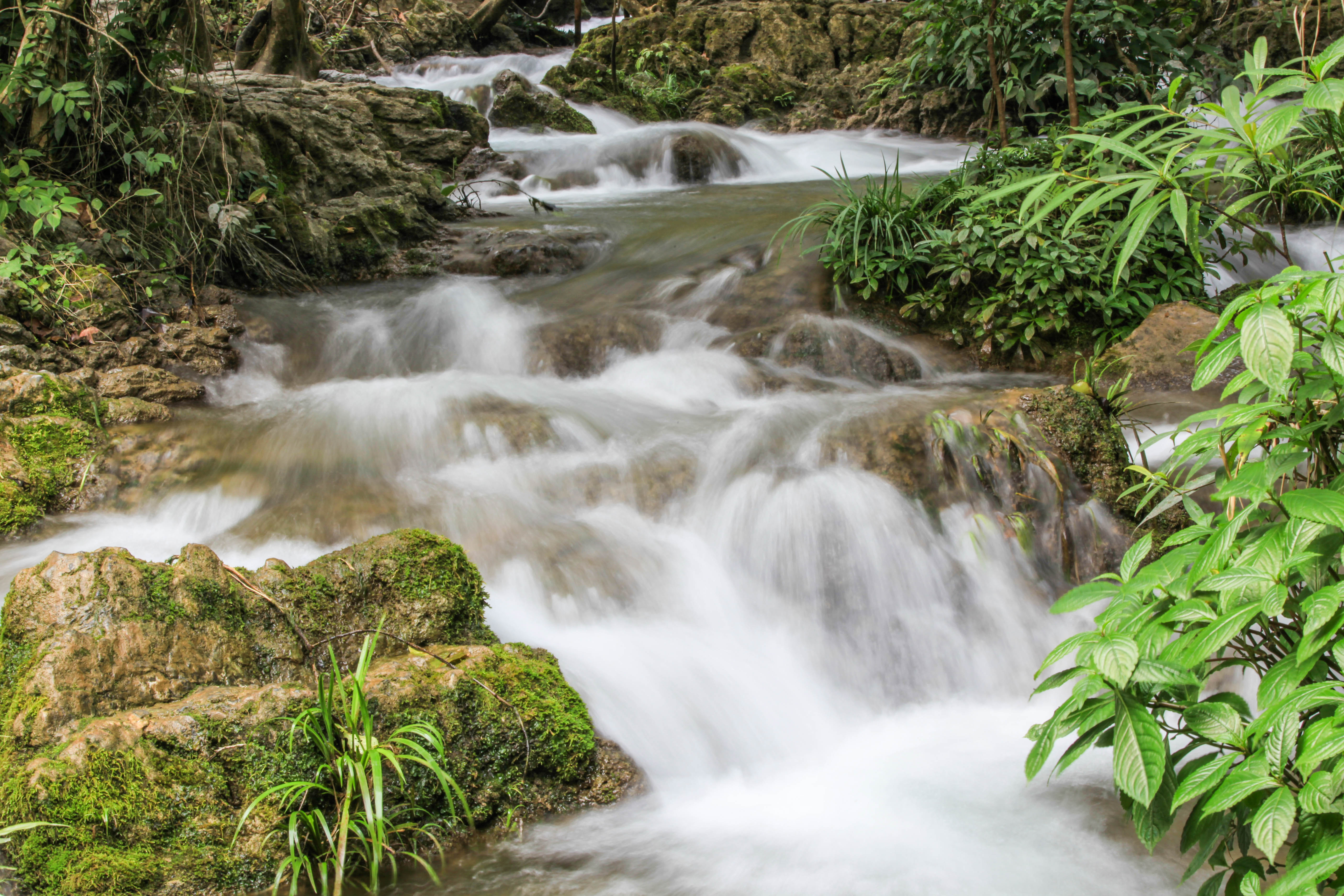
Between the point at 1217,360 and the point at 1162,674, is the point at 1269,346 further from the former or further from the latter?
the point at 1162,674

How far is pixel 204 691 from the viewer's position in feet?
7.85

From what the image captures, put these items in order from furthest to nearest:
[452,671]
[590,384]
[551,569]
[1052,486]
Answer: [590,384] → [1052,486] → [551,569] → [452,671]

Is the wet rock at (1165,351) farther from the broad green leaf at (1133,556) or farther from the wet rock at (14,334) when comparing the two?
the wet rock at (14,334)

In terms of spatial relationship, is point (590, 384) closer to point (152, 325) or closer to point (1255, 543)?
point (152, 325)

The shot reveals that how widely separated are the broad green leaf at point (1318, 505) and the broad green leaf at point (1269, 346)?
7.3 inches

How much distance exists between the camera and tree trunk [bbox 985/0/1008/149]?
652cm

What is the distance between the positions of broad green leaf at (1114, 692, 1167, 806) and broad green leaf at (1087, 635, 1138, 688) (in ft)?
0.21

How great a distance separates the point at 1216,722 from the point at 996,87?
21.0 feet

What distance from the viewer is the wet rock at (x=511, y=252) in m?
6.92

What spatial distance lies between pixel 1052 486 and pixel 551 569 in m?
2.43

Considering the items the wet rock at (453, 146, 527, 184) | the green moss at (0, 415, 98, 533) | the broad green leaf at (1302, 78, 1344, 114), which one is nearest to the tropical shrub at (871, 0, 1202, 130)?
the wet rock at (453, 146, 527, 184)

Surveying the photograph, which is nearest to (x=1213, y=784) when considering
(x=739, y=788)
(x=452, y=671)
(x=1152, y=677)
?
(x=1152, y=677)

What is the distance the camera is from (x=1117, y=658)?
4.71 feet

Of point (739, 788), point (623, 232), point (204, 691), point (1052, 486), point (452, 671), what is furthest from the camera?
point (623, 232)
